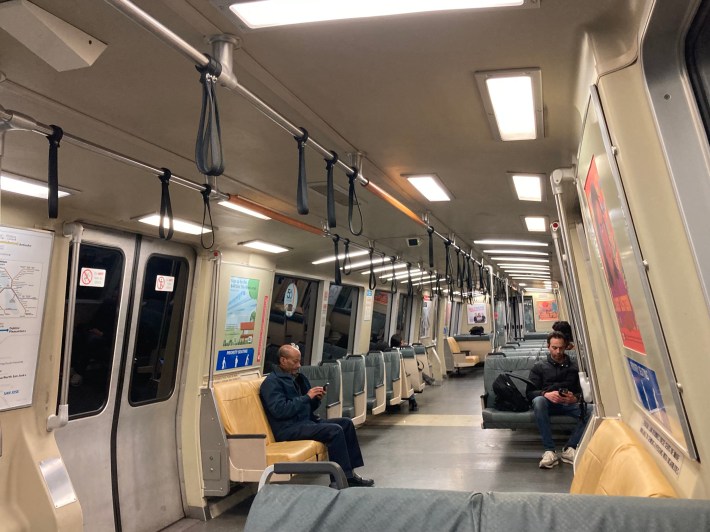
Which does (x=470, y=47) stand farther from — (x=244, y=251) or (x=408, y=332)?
(x=408, y=332)

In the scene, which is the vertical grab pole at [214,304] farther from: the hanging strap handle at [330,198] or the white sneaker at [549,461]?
the white sneaker at [549,461]

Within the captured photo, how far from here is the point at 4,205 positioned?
3.52 meters

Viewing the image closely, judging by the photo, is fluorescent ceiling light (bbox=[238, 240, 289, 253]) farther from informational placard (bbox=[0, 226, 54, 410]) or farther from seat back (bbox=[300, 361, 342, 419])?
informational placard (bbox=[0, 226, 54, 410])

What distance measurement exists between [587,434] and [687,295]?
238 centimetres

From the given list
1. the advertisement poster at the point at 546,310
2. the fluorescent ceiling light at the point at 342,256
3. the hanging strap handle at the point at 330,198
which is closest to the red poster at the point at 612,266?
the hanging strap handle at the point at 330,198

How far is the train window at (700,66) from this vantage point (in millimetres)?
1609

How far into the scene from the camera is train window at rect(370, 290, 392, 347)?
12219 mm

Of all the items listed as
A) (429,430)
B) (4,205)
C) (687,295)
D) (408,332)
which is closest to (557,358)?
(429,430)

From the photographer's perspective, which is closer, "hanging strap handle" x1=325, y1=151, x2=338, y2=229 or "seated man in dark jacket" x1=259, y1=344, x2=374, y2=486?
"hanging strap handle" x1=325, y1=151, x2=338, y2=229

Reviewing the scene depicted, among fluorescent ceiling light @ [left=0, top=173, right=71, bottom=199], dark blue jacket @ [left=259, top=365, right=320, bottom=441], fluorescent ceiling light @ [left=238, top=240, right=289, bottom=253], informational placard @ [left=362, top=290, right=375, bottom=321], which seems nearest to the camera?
fluorescent ceiling light @ [left=0, top=173, right=71, bottom=199]

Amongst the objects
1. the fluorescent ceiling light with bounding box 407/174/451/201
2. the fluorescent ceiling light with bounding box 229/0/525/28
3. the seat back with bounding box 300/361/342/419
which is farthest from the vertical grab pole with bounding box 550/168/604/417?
the seat back with bounding box 300/361/342/419

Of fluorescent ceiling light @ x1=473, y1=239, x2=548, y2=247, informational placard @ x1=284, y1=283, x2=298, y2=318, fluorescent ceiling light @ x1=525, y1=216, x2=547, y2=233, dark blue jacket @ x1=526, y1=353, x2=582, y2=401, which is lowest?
dark blue jacket @ x1=526, y1=353, x2=582, y2=401

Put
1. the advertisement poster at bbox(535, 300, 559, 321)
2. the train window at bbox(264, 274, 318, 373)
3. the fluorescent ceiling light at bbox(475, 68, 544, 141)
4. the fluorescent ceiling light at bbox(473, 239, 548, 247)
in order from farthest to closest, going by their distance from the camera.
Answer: the advertisement poster at bbox(535, 300, 559, 321) < the train window at bbox(264, 274, 318, 373) < the fluorescent ceiling light at bbox(473, 239, 548, 247) < the fluorescent ceiling light at bbox(475, 68, 544, 141)

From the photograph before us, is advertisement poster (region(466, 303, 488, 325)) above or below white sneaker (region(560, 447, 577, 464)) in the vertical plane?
above
